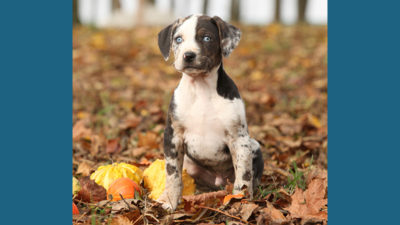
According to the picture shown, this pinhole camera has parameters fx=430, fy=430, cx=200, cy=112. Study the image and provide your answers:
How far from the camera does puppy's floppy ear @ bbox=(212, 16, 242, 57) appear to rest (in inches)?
129

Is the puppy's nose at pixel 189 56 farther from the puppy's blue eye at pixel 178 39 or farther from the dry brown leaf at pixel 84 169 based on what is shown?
the dry brown leaf at pixel 84 169

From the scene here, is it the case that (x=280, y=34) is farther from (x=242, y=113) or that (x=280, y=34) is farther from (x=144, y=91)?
Result: (x=242, y=113)

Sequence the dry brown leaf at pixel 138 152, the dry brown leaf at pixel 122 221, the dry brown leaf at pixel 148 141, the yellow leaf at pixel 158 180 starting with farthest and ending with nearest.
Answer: the dry brown leaf at pixel 148 141, the dry brown leaf at pixel 138 152, the yellow leaf at pixel 158 180, the dry brown leaf at pixel 122 221

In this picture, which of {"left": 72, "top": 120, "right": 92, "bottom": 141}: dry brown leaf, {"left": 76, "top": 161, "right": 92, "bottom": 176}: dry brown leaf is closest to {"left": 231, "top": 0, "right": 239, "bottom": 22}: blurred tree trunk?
{"left": 72, "top": 120, "right": 92, "bottom": 141}: dry brown leaf

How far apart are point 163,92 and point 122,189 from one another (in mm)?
4949

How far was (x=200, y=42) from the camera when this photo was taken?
10.5 feet

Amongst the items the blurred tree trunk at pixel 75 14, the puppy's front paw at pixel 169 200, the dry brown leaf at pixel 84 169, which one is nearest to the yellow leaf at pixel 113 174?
the puppy's front paw at pixel 169 200

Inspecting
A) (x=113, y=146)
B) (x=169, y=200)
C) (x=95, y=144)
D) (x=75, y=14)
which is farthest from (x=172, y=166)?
(x=75, y=14)

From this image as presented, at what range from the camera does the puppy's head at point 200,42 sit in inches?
124

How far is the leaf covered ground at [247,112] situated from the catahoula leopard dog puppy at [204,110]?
0.89 ft

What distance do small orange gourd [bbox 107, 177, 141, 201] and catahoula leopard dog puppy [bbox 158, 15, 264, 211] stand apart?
0.84 feet

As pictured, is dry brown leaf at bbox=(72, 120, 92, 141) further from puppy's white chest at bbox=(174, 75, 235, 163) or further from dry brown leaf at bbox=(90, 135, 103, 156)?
puppy's white chest at bbox=(174, 75, 235, 163)

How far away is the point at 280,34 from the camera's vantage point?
13.3 meters

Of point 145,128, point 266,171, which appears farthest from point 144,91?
point 266,171
